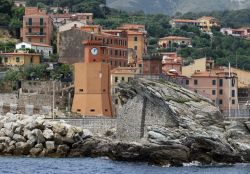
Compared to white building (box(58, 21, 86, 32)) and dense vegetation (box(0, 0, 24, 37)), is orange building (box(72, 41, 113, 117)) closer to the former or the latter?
white building (box(58, 21, 86, 32))

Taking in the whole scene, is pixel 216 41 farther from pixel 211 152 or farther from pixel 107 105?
pixel 211 152

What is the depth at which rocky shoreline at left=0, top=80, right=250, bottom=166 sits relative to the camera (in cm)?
7169

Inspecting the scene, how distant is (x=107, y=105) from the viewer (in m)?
97.2

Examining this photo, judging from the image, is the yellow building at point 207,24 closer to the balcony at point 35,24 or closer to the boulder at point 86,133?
the balcony at point 35,24

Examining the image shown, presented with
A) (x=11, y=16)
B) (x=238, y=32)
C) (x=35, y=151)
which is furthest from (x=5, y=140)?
(x=238, y=32)

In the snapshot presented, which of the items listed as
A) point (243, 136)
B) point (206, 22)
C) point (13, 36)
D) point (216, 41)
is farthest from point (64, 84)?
point (206, 22)

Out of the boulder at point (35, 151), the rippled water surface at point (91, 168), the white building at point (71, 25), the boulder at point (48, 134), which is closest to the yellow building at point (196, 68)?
the white building at point (71, 25)

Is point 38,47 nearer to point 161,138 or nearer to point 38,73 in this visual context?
point 38,73

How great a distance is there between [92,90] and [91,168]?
26.6m

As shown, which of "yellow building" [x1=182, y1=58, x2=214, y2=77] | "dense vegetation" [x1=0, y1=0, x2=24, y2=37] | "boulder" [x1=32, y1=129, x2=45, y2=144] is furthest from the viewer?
"dense vegetation" [x1=0, y1=0, x2=24, y2=37]

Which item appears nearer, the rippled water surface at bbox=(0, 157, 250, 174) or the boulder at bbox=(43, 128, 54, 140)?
the rippled water surface at bbox=(0, 157, 250, 174)

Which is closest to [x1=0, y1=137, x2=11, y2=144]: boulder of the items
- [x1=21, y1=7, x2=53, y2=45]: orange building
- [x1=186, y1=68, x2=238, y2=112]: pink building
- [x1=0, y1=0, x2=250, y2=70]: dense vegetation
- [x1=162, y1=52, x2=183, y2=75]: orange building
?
[x1=186, y1=68, x2=238, y2=112]: pink building

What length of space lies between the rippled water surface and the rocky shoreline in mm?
1144

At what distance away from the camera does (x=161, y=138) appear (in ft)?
236
